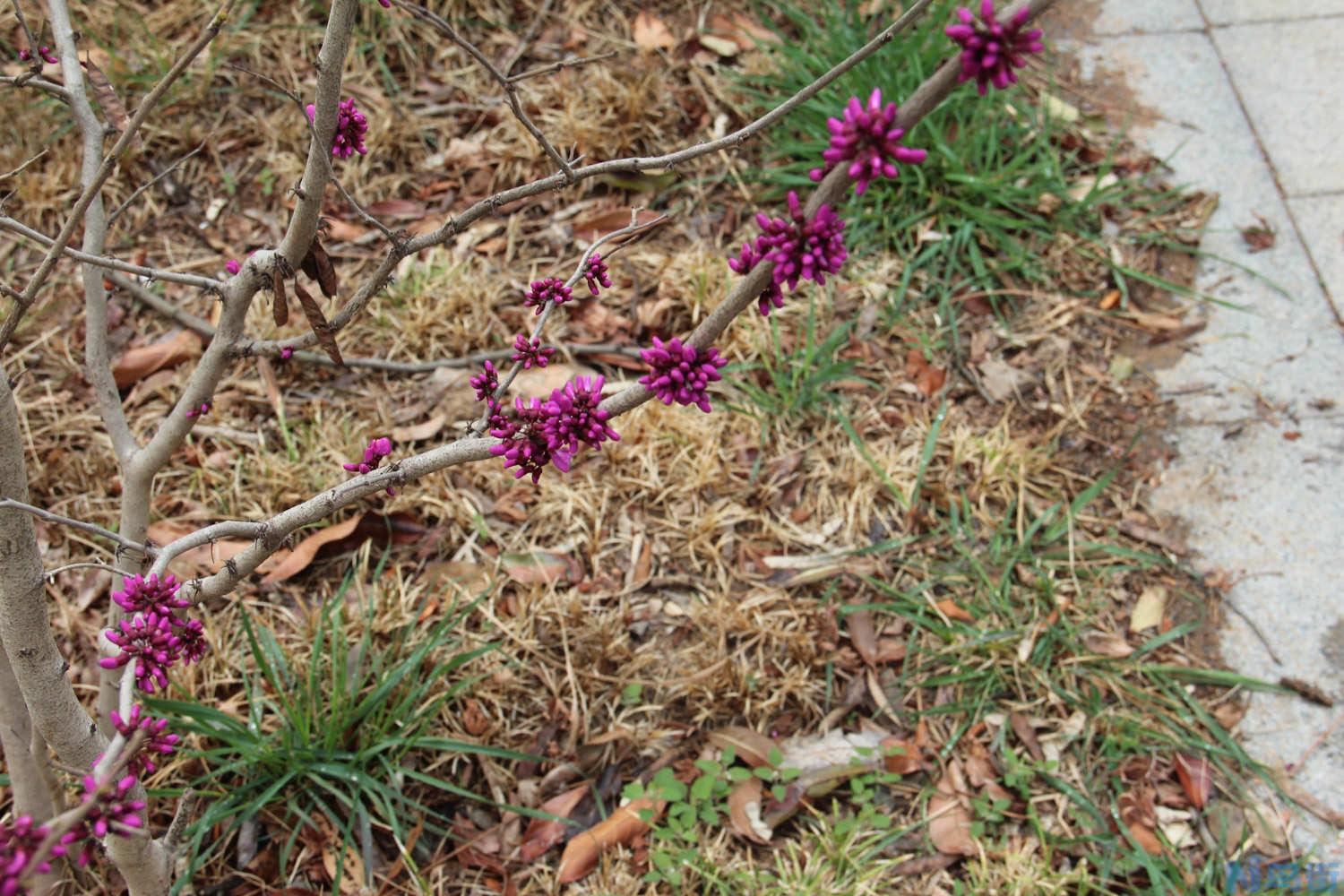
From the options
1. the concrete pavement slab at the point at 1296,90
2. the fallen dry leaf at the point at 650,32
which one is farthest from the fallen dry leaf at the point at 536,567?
the concrete pavement slab at the point at 1296,90

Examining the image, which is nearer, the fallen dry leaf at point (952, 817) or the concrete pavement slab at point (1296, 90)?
the fallen dry leaf at point (952, 817)

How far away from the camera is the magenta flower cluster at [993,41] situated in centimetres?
115

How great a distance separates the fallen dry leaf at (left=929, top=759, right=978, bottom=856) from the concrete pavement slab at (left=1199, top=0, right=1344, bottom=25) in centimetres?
354

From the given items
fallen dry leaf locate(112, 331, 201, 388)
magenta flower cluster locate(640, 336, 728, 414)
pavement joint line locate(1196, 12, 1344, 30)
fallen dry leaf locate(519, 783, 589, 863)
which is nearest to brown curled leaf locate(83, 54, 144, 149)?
magenta flower cluster locate(640, 336, 728, 414)

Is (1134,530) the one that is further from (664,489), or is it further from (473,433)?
(473,433)

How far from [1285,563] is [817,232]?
2560 millimetres

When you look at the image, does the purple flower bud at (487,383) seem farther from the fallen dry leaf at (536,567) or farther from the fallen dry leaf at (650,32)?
the fallen dry leaf at (650,32)

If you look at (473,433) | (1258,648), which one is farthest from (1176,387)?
(473,433)

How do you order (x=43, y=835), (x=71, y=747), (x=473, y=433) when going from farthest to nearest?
1. (x=71, y=747)
2. (x=473, y=433)
3. (x=43, y=835)

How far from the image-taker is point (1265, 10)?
462 centimetres

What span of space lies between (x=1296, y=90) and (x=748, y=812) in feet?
11.9

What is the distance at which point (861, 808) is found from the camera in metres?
2.77

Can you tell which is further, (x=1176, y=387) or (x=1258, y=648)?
(x=1176, y=387)

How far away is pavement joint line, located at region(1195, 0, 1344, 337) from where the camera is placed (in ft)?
12.2
